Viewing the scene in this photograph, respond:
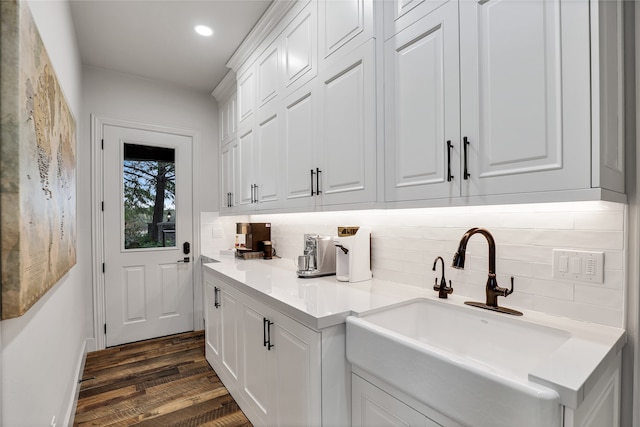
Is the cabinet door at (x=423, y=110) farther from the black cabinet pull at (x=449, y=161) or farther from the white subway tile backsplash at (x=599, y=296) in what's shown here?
the white subway tile backsplash at (x=599, y=296)

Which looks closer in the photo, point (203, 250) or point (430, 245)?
point (430, 245)

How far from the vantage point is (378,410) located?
1171 millimetres

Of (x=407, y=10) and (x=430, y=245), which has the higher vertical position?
(x=407, y=10)

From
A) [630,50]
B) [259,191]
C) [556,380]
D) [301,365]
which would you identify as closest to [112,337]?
[259,191]

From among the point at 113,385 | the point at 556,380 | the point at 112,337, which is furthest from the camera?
the point at 112,337

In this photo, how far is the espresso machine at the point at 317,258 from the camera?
2.08m

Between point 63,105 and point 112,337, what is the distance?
2477mm

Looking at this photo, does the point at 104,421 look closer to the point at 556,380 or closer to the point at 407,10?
the point at 556,380

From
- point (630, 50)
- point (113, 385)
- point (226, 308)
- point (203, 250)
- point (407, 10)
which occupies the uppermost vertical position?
point (407, 10)

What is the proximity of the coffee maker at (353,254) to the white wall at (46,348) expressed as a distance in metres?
1.39

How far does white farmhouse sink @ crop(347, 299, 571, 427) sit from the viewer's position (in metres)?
0.79

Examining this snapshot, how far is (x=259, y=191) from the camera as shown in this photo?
2629 millimetres

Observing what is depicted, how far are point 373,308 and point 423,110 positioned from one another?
86 centimetres

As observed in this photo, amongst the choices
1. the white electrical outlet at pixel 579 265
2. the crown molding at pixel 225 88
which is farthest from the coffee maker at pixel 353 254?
the crown molding at pixel 225 88
